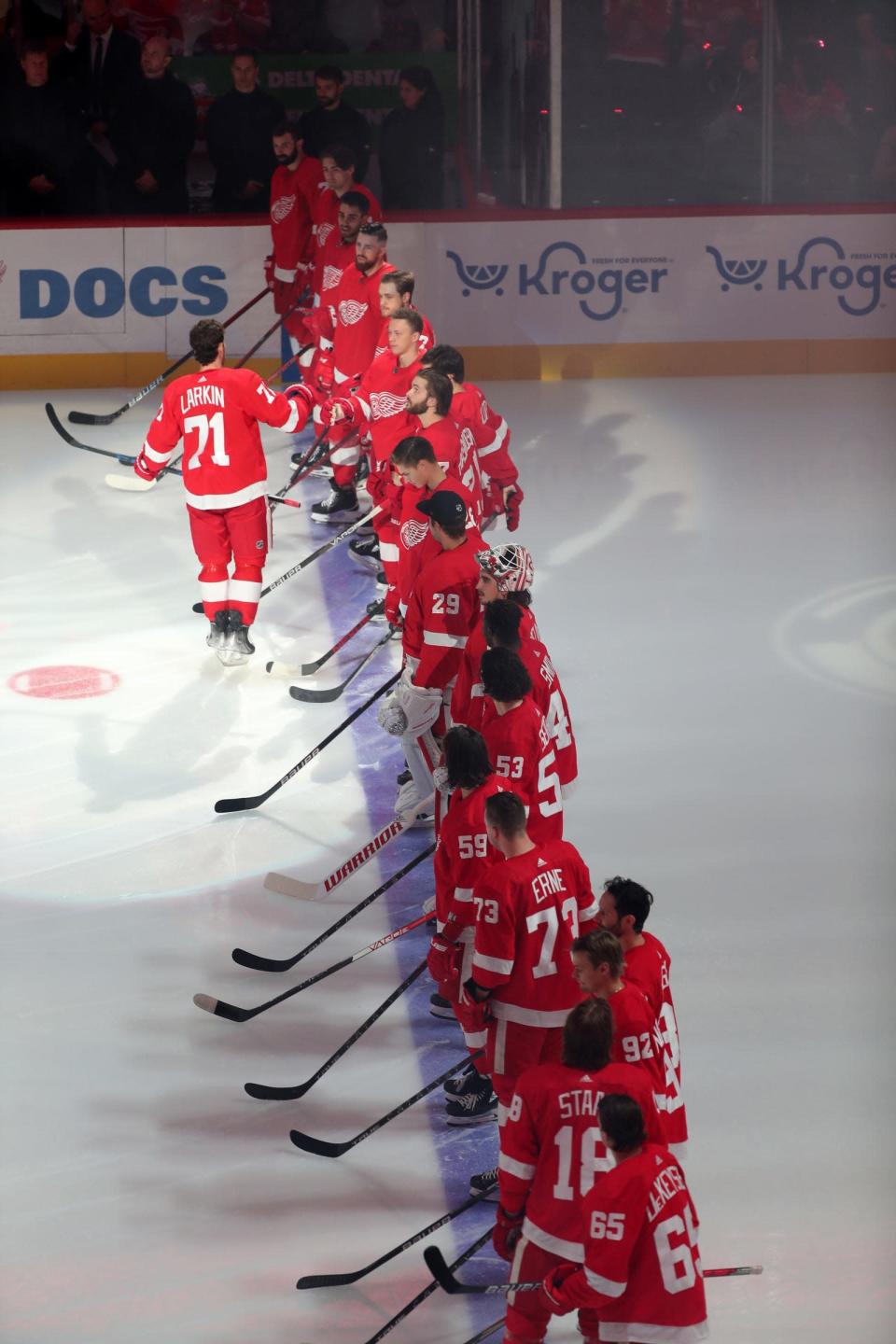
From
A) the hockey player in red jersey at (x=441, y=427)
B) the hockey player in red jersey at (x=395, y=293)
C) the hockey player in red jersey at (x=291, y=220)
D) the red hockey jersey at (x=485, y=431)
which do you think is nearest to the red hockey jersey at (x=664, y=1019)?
the hockey player in red jersey at (x=441, y=427)

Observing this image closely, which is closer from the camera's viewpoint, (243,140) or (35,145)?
(35,145)

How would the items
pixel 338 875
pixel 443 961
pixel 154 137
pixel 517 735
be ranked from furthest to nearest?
pixel 154 137 → pixel 338 875 → pixel 517 735 → pixel 443 961

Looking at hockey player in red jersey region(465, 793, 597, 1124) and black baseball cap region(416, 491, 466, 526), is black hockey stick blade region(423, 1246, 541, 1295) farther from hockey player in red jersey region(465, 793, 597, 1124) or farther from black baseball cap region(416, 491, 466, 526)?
black baseball cap region(416, 491, 466, 526)

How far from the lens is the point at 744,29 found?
12281 millimetres

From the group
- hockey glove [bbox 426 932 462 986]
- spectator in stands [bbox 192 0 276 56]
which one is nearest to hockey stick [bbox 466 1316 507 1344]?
hockey glove [bbox 426 932 462 986]

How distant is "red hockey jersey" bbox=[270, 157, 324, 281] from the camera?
9289 millimetres

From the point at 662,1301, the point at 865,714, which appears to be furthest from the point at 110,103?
the point at 662,1301

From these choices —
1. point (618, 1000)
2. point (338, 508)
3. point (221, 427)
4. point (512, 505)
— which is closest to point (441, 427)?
point (512, 505)

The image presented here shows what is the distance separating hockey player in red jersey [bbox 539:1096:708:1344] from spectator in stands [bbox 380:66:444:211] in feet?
29.9

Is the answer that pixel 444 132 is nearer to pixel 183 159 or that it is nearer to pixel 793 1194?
pixel 183 159

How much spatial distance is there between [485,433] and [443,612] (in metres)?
1.69

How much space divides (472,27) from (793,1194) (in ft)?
32.8

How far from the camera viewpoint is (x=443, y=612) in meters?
4.90

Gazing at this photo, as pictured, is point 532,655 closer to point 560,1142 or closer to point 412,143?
point 560,1142
